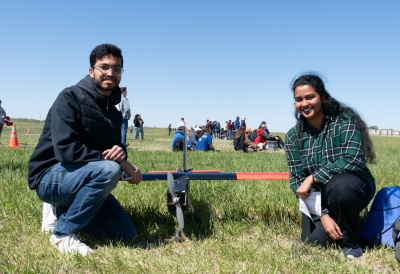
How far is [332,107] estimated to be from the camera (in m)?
3.37

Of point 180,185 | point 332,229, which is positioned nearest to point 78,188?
point 180,185

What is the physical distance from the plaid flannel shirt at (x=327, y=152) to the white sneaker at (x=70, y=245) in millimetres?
1885

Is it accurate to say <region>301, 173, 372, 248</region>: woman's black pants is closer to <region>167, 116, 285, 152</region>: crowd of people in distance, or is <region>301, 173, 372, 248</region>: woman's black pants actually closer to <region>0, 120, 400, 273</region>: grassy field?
<region>0, 120, 400, 273</region>: grassy field

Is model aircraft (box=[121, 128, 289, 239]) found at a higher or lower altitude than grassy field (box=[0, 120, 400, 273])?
higher

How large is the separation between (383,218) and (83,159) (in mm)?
2569

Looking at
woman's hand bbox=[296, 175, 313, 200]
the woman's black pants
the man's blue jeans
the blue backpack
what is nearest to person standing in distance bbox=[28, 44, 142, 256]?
the man's blue jeans

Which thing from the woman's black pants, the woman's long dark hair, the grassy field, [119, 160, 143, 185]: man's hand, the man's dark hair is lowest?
the grassy field

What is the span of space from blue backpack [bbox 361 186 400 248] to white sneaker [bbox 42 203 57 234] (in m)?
2.78

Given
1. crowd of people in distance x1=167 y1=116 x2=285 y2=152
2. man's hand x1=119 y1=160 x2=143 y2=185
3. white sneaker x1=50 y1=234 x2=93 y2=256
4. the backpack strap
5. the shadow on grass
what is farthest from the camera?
crowd of people in distance x1=167 y1=116 x2=285 y2=152

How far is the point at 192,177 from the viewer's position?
3.79 m

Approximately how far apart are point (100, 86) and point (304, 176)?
2003 millimetres

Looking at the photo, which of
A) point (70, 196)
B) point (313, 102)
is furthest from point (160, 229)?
point (313, 102)

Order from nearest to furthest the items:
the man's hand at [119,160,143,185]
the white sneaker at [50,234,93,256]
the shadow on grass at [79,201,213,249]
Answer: the white sneaker at [50,234,93,256], the man's hand at [119,160,143,185], the shadow on grass at [79,201,213,249]

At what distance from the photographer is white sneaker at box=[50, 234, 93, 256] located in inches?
118
